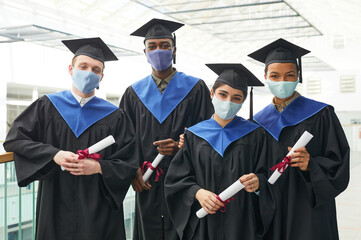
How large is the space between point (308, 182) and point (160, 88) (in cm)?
135

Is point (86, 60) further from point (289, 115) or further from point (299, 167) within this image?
point (299, 167)

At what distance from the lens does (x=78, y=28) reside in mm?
16094

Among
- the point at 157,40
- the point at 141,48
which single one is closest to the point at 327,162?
the point at 157,40

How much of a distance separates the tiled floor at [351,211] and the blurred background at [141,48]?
2 cm

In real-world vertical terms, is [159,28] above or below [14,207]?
above

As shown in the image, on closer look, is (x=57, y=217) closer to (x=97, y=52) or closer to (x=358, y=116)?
(x=97, y=52)

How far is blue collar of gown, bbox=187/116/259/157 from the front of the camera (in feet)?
8.74

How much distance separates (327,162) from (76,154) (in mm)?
1610

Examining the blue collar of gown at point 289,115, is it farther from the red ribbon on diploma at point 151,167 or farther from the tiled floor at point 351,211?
the tiled floor at point 351,211

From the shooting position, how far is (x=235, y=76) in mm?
2742

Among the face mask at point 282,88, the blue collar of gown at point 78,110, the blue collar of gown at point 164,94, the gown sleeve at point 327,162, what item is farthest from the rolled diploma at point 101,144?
the gown sleeve at point 327,162

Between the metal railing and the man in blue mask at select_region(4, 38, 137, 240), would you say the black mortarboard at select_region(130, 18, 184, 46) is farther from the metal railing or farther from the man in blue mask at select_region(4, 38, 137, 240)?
the metal railing

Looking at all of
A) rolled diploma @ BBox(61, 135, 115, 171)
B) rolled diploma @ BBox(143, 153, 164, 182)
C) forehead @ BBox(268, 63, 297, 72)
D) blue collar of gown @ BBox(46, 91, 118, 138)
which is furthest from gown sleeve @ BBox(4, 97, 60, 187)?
forehead @ BBox(268, 63, 297, 72)

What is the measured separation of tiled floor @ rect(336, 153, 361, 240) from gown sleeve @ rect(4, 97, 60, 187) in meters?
4.16
